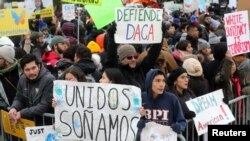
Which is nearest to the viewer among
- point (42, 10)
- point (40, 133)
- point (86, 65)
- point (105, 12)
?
point (40, 133)

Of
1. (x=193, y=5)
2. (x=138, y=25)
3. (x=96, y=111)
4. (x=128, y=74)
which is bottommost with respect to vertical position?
(x=96, y=111)

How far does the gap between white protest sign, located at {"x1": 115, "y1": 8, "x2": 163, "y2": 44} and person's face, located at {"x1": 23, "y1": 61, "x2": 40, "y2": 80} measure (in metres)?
1.18

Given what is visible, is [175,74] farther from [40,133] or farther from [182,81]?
[40,133]

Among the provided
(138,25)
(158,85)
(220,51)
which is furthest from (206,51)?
(158,85)

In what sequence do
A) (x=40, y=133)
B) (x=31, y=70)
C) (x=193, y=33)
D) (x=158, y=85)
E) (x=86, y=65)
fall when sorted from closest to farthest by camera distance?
(x=158, y=85) < (x=40, y=133) < (x=31, y=70) < (x=86, y=65) < (x=193, y=33)

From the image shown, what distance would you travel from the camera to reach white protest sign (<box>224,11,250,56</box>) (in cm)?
676

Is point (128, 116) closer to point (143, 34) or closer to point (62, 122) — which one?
point (62, 122)

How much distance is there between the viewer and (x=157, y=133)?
189 inches

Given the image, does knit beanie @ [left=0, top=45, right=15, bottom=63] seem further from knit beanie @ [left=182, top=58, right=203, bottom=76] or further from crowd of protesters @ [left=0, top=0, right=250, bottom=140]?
knit beanie @ [left=182, top=58, right=203, bottom=76]

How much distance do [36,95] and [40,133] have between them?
1.50 ft

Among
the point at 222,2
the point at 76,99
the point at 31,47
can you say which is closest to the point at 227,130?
the point at 76,99

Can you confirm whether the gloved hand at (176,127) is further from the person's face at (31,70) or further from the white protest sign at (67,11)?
the white protest sign at (67,11)

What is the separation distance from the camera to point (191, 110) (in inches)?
210

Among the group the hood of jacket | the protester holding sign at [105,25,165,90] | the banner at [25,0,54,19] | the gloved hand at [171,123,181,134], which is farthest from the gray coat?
the banner at [25,0,54,19]
